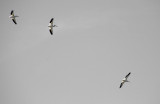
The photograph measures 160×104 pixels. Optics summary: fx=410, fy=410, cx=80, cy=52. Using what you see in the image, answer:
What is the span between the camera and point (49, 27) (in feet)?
462
